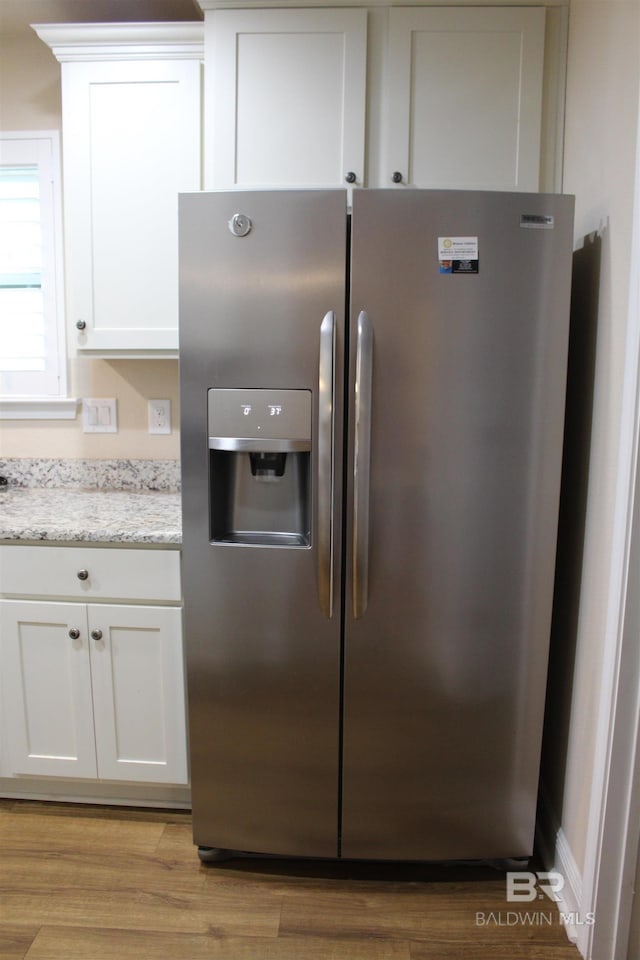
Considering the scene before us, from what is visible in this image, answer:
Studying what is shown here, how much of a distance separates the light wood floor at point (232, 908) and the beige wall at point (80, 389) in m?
1.26

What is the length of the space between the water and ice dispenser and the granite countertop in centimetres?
22

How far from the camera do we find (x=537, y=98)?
166 centimetres

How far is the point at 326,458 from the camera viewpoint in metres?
1.42

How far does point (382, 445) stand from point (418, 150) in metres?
0.90

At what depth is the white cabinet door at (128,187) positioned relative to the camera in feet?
5.96

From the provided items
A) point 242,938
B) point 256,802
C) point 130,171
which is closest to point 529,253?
point 130,171

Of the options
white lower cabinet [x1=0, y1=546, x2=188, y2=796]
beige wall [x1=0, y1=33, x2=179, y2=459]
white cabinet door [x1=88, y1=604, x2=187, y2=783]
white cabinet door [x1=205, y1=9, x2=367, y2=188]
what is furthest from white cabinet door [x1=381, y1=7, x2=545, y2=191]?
white cabinet door [x1=88, y1=604, x2=187, y2=783]

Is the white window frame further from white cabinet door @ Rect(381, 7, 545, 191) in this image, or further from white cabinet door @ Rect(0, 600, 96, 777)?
white cabinet door @ Rect(381, 7, 545, 191)

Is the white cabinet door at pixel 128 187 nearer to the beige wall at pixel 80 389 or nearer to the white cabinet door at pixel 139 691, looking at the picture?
the beige wall at pixel 80 389

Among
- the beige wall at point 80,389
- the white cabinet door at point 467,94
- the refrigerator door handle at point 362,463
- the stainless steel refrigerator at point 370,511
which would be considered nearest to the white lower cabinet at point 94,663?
the stainless steel refrigerator at point 370,511

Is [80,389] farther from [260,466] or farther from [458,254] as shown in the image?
[458,254]

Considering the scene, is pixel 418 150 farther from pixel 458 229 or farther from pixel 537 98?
pixel 458 229

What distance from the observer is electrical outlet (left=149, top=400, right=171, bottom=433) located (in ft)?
7.36

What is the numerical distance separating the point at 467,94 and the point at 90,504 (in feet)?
5.52
